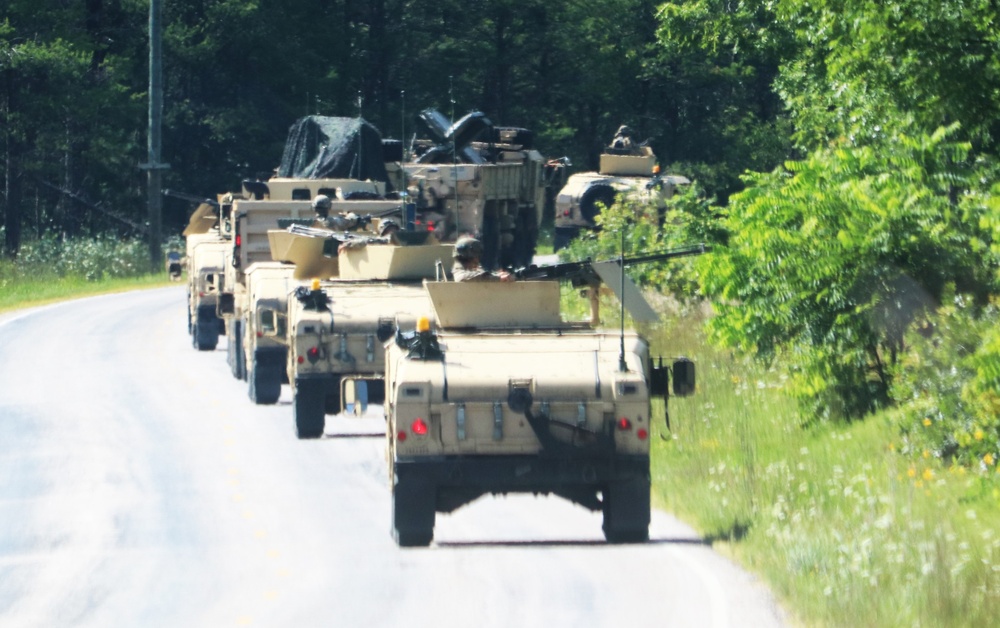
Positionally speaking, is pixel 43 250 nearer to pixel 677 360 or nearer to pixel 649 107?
pixel 649 107

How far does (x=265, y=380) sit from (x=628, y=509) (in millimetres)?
7341

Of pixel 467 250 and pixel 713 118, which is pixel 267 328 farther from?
pixel 713 118

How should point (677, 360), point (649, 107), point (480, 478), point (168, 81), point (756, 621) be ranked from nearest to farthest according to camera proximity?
point (756, 621), point (480, 478), point (677, 360), point (168, 81), point (649, 107)

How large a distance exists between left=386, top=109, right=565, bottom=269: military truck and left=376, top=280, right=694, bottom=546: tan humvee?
14.6m

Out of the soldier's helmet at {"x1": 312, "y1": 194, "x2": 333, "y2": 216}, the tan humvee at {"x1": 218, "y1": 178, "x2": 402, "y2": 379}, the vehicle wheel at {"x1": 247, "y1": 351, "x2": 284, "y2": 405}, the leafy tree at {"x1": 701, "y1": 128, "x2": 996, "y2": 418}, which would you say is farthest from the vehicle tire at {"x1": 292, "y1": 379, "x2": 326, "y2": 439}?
the soldier's helmet at {"x1": 312, "y1": 194, "x2": 333, "y2": 216}

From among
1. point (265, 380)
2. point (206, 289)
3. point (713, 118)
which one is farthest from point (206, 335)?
point (713, 118)

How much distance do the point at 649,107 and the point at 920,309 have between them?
46259 millimetres

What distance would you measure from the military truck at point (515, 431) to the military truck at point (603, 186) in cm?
2351

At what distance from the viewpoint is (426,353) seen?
1063 centimetres

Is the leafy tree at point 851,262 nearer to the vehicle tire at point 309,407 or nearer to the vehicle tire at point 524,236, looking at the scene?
the vehicle tire at point 309,407

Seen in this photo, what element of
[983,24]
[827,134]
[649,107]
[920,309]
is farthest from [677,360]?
[649,107]

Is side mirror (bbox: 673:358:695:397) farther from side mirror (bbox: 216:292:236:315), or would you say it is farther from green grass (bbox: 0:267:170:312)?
green grass (bbox: 0:267:170:312)

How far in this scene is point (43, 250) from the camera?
138 ft

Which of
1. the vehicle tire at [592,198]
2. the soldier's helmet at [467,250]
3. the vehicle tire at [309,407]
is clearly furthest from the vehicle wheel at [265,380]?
the vehicle tire at [592,198]
